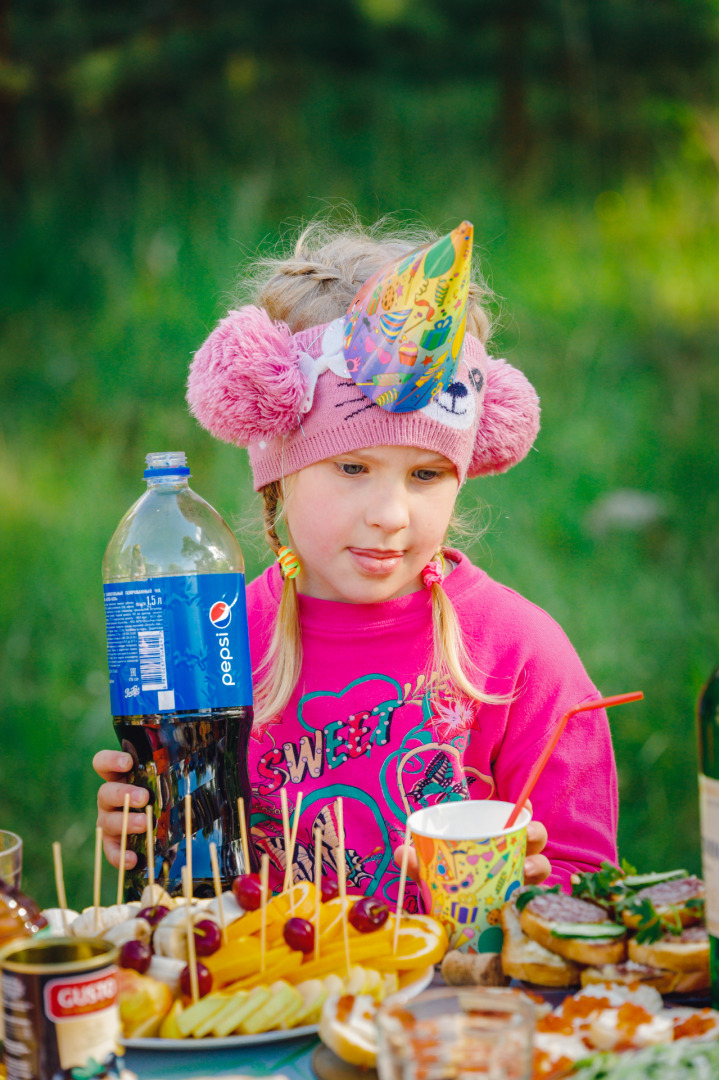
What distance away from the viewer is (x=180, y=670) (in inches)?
60.2

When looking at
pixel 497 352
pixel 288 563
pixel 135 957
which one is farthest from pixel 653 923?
pixel 497 352

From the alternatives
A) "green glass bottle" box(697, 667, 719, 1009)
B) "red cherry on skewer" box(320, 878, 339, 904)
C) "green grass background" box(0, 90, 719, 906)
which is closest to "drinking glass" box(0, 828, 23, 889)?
"red cherry on skewer" box(320, 878, 339, 904)

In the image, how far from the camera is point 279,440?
2008 mm

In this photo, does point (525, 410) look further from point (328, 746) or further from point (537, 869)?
point (537, 869)

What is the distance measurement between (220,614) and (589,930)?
2.20 feet

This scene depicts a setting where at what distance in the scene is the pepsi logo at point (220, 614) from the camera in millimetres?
1560

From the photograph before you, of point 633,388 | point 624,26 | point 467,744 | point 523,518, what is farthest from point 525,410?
point 624,26

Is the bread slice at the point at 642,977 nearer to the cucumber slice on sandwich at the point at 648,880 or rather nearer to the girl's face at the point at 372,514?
the cucumber slice on sandwich at the point at 648,880

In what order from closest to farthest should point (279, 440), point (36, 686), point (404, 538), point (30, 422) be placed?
point (404, 538)
point (279, 440)
point (36, 686)
point (30, 422)

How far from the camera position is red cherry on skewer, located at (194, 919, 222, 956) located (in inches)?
50.1

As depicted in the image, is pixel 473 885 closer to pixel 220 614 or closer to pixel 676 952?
pixel 676 952

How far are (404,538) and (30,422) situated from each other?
128 inches

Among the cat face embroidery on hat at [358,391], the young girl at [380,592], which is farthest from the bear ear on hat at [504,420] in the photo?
the cat face embroidery on hat at [358,391]

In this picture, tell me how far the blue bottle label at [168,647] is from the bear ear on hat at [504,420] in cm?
75
